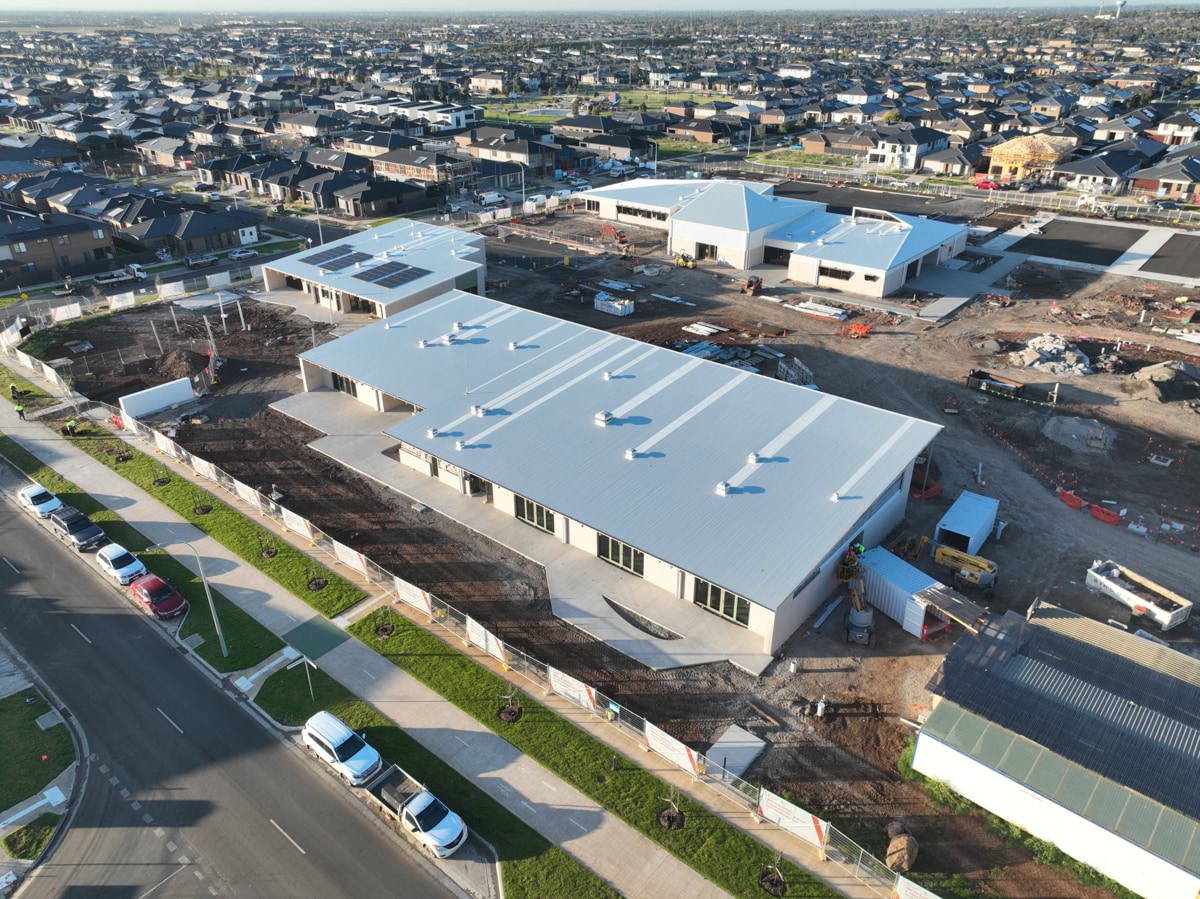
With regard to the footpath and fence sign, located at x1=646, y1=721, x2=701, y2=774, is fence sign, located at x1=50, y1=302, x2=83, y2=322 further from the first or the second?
fence sign, located at x1=646, y1=721, x2=701, y2=774

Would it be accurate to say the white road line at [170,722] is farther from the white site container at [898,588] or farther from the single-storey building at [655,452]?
the white site container at [898,588]

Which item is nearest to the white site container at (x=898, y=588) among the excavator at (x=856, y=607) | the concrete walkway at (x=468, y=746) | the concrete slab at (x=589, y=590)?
the excavator at (x=856, y=607)

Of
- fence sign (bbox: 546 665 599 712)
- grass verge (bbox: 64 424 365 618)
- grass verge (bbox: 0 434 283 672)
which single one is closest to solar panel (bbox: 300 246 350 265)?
grass verge (bbox: 64 424 365 618)

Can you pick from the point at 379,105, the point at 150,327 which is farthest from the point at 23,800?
the point at 379,105

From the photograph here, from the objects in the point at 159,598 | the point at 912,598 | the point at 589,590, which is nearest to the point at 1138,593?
the point at 912,598

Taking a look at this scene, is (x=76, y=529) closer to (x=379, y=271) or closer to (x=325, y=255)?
(x=379, y=271)
